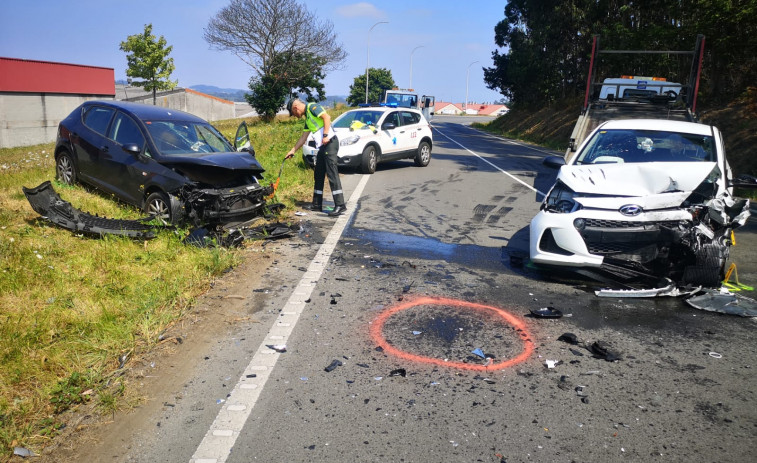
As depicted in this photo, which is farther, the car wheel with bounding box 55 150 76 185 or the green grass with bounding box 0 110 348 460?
the car wheel with bounding box 55 150 76 185

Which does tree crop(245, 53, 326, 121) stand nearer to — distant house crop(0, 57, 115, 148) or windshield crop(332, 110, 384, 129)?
distant house crop(0, 57, 115, 148)

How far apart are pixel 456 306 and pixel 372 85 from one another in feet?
348

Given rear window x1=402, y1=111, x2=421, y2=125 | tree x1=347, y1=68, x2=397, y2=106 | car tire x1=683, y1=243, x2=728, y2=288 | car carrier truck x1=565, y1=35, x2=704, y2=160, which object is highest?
tree x1=347, y1=68, x2=397, y2=106

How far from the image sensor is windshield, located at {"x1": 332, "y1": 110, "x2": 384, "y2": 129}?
48.6ft

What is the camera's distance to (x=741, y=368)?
155 inches

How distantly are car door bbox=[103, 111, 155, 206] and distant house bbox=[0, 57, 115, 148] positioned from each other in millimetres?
36587

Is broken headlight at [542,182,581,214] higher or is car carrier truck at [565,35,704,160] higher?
car carrier truck at [565,35,704,160]

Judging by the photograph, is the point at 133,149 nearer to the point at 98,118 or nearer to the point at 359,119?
the point at 98,118

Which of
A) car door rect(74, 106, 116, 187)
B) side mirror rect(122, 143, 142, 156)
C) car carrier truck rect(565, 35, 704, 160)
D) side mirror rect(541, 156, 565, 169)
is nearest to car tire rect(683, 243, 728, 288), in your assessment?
side mirror rect(541, 156, 565, 169)

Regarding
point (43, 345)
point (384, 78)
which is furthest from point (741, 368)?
point (384, 78)

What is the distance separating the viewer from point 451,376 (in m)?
3.74

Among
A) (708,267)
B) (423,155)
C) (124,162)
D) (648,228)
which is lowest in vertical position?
(708,267)

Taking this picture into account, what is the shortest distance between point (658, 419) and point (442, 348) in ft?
4.98

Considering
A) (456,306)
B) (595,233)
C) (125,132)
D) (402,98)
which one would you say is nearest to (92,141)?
(125,132)
